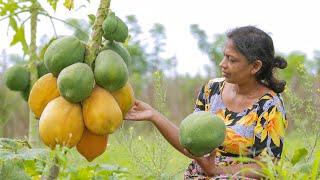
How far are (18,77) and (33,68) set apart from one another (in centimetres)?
9

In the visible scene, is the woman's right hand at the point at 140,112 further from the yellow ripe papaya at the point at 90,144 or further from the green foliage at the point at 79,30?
the green foliage at the point at 79,30

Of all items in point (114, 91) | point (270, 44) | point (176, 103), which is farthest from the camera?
point (176, 103)

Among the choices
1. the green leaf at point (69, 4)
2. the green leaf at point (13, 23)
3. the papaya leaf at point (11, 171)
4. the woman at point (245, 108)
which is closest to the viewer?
the papaya leaf at point (11, 171)

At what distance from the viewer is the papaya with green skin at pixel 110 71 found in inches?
106

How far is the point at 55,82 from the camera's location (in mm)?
2844

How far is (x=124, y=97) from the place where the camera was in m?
2.84

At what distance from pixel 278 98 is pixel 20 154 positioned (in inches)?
63.5

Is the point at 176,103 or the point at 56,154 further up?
the point at 56,154

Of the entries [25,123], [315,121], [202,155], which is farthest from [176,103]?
[202,155]

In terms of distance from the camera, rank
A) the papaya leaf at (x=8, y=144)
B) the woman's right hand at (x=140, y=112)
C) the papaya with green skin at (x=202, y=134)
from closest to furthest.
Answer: the papaya leaf at (x=8, y=144), the papaya with green skin at (x=202, y=134), the woman's right hand at (x=140, y=112)

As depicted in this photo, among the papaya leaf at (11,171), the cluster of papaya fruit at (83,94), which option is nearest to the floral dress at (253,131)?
the cluster of papaya fruit at (83,94)

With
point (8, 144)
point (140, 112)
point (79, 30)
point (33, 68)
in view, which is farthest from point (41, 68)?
point (8, 144)

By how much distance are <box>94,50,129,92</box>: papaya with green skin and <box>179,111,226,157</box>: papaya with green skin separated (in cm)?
43

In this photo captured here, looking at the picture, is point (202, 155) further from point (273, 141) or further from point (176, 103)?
point (176, 103)
